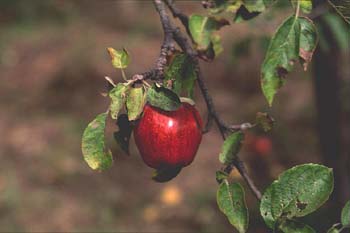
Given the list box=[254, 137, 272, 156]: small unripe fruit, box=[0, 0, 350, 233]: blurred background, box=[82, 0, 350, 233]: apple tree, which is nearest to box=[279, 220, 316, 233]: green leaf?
box=[82, 0, 350, 233]: apple tree

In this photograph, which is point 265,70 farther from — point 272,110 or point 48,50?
point 48,50

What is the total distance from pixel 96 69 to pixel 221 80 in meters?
0.69

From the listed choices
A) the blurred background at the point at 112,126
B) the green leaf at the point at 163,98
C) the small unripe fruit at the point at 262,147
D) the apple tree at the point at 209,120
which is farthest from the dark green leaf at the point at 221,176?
the small unripe fruit at the point at 262,147

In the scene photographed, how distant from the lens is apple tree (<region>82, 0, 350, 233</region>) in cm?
81

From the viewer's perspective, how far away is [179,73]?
87 centimetres

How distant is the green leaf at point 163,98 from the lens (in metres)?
0.84

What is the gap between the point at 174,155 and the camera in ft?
2.92

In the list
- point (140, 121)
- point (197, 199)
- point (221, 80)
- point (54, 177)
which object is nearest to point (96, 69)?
point (221, 80)

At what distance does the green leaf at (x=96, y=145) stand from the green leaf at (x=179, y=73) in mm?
95

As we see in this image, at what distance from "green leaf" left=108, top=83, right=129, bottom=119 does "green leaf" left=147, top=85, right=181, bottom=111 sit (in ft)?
0.12

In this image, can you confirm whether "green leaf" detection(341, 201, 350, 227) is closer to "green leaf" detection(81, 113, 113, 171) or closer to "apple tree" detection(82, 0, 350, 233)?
"apple tree" detection(82, 0, 350, 233)

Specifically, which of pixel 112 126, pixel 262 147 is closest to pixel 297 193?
pixel 262 147

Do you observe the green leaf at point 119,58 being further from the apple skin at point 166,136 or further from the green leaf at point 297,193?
the green leaf at point 297,193

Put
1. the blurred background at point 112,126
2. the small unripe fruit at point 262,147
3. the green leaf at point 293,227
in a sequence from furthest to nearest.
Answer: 1. the small unripe fruit at point 262,147
2. the blurred background at point 112,126
3. the green leaf at point 293,227
